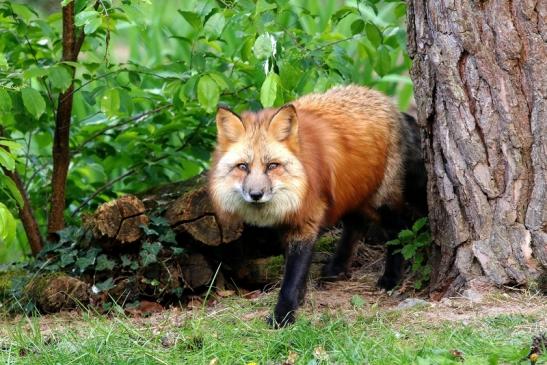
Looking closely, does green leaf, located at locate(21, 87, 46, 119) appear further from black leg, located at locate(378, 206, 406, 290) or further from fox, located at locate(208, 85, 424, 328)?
black leg, located at locate(378, 206, 406, 290)

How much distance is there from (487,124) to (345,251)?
1871 millimetres

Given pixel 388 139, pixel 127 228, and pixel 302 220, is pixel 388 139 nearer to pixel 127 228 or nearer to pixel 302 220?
pixel 302 220

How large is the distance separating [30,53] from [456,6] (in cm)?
347

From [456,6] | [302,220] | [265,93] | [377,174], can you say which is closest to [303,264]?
[302,220]

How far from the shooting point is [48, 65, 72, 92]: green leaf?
5543 mm

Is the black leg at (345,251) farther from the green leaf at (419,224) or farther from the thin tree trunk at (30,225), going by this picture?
the thin tree trunk at (30,225)

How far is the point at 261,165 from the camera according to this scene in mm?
5398

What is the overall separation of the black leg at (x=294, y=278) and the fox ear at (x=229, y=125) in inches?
32.9

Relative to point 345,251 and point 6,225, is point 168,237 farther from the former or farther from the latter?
point 6,225

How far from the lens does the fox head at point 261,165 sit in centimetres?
539

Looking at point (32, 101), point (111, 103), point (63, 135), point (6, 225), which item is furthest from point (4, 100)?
point (63, 135)

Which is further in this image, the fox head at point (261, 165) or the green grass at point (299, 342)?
the fox head at point (261, 165)

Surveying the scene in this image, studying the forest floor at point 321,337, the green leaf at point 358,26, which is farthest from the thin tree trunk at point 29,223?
the green leaf at point 358,26

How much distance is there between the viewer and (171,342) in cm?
474
